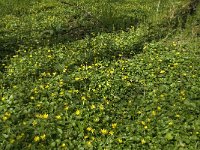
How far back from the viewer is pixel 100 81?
7070 mm

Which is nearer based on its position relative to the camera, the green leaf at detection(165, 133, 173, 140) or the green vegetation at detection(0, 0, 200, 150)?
the green leaf at detection(165, 133, 173, 140)

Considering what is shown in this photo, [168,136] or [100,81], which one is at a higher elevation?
[100,81]

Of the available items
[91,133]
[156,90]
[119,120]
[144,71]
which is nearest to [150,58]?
[144,71]

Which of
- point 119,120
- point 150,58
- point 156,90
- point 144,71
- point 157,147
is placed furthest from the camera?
point 150,58

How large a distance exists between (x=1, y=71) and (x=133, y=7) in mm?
7676

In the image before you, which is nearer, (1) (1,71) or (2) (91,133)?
(2) (91,133)

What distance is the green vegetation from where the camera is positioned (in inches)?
215

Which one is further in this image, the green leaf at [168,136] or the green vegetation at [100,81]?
the green vegetation at [100,81]

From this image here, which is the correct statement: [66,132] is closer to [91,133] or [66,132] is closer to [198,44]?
[91,133]

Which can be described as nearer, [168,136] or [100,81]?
[168,136]

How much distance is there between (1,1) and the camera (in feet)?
43.8

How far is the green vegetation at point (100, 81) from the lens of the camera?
5.46 metres

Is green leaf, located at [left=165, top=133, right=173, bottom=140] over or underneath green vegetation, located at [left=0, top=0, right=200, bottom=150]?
underneath

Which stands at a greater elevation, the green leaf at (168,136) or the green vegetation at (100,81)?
the green vegetation at (100,81)
